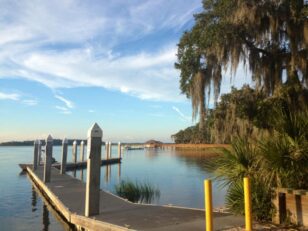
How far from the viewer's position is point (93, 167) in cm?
880

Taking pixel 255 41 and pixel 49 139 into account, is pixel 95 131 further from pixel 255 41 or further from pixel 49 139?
pixel 49 139

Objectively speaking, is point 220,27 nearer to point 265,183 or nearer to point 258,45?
point 258,45

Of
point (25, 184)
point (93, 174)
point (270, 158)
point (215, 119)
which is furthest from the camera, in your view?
point (25, 184)

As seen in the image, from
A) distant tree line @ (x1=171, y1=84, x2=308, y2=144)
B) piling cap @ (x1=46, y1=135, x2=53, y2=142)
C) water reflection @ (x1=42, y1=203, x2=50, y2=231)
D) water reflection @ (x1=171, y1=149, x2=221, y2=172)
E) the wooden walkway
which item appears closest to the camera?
the wooden walkway

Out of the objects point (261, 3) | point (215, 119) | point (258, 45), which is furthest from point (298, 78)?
point (215, 119)

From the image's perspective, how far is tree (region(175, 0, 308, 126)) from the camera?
11750 mm

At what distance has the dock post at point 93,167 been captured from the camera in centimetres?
877

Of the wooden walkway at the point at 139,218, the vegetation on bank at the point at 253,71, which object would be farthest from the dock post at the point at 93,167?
the vegetation on bank at the point at 253,71

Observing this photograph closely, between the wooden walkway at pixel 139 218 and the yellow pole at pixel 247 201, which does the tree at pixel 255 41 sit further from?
the yellow pole at pixel 247 201

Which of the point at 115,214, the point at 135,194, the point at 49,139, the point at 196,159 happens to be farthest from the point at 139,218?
the point at 196,159

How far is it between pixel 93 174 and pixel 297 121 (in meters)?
4.72

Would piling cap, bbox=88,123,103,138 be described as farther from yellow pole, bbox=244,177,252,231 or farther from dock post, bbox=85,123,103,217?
yellow pole, bbox=244,177,252,231

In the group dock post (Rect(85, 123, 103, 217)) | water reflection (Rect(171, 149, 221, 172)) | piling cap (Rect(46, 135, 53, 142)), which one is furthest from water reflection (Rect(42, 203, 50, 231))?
water reflection (Rect(171, 149, 221, 172))

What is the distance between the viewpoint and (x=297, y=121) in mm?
7297
